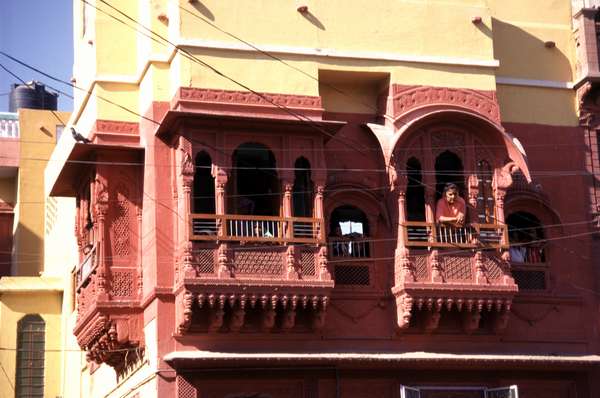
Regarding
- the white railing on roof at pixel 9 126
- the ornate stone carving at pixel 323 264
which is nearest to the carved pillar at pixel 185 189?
the ornate stone carving at pixel 323 264

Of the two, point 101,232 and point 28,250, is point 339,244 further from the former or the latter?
point 28,250

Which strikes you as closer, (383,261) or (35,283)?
(383,261)

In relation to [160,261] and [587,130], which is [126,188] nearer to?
[160,261]

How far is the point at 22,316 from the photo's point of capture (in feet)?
93.6

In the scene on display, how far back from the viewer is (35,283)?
93.9 ft

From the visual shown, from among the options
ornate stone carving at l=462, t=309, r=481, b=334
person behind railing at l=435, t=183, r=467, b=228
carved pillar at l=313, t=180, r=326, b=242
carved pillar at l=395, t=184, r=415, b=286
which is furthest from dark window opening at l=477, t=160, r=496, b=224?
carved pillar at l=313, t=180, r=326, b=242

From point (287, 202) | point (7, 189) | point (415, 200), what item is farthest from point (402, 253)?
point (7, 189)

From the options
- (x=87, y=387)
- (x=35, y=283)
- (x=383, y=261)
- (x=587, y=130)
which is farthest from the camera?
(x=35, y=283)

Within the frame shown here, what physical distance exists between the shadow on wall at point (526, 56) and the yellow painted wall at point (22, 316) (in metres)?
11.0

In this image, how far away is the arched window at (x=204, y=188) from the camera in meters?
21.8

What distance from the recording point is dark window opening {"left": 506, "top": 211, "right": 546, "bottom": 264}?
23375 mm

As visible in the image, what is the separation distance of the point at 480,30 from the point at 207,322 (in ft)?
23.1

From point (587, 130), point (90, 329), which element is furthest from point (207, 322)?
point (587, 130)

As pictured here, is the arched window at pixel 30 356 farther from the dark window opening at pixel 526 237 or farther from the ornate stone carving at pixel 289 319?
the dark window opening at pixel 526 237
